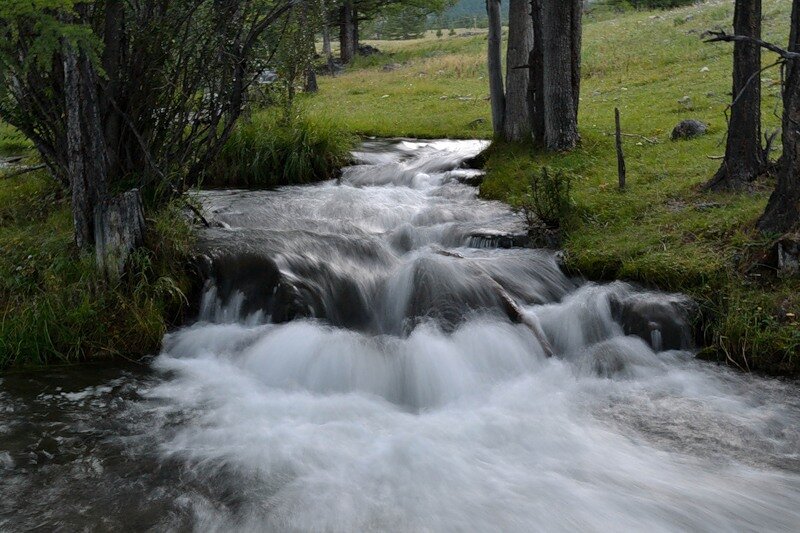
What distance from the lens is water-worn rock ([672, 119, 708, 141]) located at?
12336 millimetres

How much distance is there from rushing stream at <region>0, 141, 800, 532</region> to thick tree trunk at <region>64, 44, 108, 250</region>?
127 centimetres

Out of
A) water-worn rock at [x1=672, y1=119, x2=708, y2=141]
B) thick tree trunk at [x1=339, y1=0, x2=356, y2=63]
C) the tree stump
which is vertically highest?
thick tree trunk at [x1=339, y1=0, x2=356, y2=63]

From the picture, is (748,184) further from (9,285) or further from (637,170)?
(9,285)

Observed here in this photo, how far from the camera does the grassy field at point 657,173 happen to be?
675 centimetres

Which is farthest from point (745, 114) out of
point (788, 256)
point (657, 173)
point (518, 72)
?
point (518, 72)

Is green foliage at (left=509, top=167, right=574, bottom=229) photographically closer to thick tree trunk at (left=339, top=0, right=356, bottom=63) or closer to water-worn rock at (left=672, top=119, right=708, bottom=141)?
water-worn rock at (left=672, top=119, right=708, bottom=141)

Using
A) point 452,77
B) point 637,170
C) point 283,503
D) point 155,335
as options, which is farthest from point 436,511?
point 452,77

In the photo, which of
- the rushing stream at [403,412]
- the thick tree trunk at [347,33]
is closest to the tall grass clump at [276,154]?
the rushing stream at [403,412]

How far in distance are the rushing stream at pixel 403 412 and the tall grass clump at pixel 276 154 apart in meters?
3.06

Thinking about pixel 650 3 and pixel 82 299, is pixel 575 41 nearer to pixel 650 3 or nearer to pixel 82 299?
pixel 82 299

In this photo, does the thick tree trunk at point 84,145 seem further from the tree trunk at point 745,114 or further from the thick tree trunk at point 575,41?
the thick tree trunk at point 575,41

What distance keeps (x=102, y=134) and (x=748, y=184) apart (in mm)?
7387

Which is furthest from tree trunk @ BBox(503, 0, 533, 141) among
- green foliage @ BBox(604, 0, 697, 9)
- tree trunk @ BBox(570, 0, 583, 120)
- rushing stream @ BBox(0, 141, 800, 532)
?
green foliage @ BBox(604, 0, 697, 9)

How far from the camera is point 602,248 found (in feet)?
27.0
